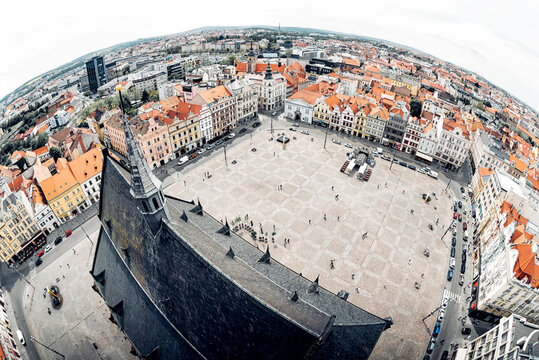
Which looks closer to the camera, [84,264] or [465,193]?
[84,264]

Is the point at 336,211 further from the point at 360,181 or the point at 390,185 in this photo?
the point at 390,185

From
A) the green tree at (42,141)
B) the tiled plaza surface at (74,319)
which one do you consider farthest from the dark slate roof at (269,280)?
the green tree at (42,141)

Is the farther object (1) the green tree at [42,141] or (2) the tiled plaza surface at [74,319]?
(1) the green tree at [42,141]

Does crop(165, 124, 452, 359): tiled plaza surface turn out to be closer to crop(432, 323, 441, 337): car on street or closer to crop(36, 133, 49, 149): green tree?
crop(432, 323, 441, 337): car on street

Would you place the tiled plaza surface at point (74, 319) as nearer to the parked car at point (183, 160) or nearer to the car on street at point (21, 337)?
the car on street at point (21, 337)

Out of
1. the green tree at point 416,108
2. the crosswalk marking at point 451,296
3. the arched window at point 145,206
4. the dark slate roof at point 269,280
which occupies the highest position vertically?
the arched window at point 145,206

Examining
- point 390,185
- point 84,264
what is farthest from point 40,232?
point 390,185
